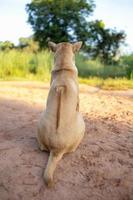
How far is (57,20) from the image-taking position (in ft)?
93.2

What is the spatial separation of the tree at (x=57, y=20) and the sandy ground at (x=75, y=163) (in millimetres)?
21988

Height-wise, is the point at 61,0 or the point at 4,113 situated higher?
the point at 61,0

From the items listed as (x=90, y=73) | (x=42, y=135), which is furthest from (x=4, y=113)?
(x=90, y=73)

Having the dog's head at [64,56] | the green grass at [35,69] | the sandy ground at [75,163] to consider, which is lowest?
the sandy ground at [75,163]

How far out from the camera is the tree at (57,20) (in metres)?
28.0

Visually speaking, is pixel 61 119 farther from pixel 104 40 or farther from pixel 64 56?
pixel 104 40

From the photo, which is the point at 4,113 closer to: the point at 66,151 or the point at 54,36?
the point at 66,151

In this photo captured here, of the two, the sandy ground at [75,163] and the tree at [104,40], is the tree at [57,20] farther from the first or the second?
the sandy ground at [75,163]

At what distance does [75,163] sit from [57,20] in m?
24.6

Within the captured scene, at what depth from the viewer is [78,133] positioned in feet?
15.6

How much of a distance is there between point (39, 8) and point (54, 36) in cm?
260

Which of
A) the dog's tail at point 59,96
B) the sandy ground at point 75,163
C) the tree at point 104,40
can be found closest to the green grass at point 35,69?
the sandy ground at point 75,163

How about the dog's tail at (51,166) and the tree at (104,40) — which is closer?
the dog's tail at (51,166)

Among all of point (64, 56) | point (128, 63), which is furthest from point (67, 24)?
point (64, 56)
